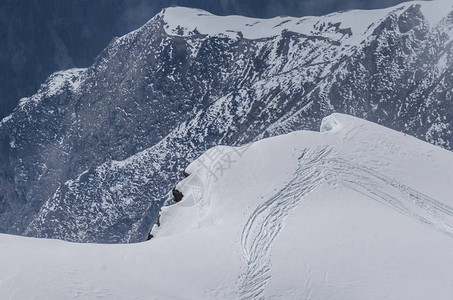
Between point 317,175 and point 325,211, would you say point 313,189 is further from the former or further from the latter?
point 325,211

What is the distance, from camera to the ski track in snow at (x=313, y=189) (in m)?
55.2

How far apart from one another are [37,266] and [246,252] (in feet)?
48.9

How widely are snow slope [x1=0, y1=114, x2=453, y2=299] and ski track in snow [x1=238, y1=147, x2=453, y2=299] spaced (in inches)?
4.5

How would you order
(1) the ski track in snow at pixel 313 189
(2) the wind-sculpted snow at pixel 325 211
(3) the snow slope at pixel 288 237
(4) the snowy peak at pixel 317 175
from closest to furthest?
1. (3) the snow slope at pixel 288 237
2. (2) the wind-sculpted snow at pixel 325 211
3. (1) the ski track in snow at pixel 313 189
4. (4) the snowy peak at pixel 317 175

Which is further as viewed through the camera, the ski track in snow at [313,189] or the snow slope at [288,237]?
the ski track in snow at [313,189]

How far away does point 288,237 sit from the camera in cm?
5516

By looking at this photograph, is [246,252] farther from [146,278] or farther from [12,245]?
[12,245]

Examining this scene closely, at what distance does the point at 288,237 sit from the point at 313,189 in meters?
7.43

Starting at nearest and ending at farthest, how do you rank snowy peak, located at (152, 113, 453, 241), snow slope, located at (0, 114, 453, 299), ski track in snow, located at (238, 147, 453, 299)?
snow slope, located at (0, 114, 453, 299), ski track in snow, located at (238, 147, 453, 299), snowy peak, located at (152, 113, 453, 241)

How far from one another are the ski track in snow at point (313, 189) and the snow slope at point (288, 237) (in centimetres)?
11

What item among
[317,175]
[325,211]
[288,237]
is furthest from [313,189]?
[288,237]

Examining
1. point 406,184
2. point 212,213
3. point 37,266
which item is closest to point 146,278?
point 37,266

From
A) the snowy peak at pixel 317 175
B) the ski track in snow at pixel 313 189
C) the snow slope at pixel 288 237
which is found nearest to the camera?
the snow slope at pixel 288 237

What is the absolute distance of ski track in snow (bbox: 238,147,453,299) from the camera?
181ft
